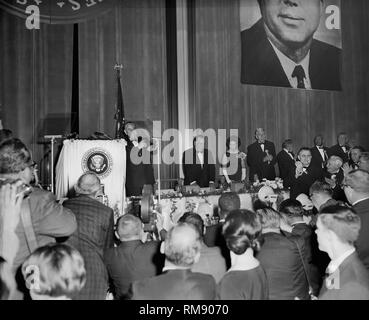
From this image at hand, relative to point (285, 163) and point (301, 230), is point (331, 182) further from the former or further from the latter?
point (301, 230)

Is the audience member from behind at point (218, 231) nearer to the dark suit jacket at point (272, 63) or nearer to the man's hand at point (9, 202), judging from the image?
the man's hand at point (9, 202)

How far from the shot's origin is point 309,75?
1284 centimetres

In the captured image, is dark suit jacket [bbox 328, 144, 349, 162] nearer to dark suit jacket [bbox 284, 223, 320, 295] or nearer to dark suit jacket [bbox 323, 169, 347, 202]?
dark suit jacket [bbox 323, 169, 347, 202]

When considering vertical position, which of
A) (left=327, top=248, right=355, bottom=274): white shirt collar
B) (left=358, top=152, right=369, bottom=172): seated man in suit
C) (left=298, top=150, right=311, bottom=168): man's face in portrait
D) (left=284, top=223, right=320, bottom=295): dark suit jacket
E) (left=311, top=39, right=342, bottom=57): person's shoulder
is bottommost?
(left=284, top=223, right=320, bottom=295): dark suit jacket

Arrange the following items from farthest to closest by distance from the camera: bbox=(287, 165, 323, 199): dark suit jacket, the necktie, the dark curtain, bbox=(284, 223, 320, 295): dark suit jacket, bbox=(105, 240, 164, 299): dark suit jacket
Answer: the necktie → the dark curtain → bbox=(287, 165, 323, 199): dark suit jacket → bbox=(284, 223, 320, 295): dark suit jacket → bbox=(105, 240, 164, 299): dark suit jacket

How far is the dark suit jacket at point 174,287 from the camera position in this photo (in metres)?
2.06

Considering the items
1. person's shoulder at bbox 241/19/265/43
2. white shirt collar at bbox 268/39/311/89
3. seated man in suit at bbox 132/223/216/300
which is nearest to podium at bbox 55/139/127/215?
seated man in suit at bbox 132/223/216/300

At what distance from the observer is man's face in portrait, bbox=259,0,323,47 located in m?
12.2

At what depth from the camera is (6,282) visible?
2383 millimetres

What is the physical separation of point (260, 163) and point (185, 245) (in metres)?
7.39
